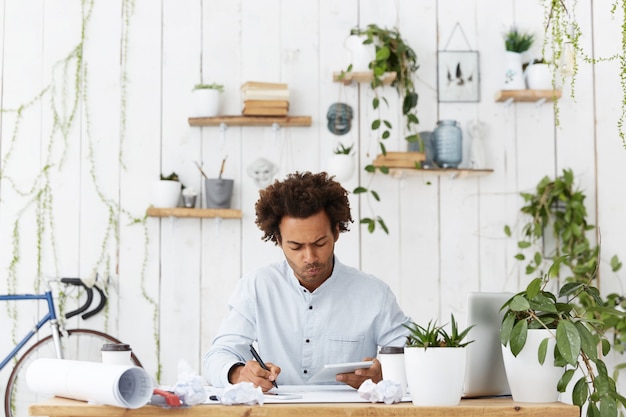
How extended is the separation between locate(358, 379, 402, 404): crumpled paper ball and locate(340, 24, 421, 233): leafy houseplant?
2147 millimetres

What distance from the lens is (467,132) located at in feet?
14.2

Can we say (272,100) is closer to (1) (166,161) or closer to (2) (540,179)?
(1) (166,161)

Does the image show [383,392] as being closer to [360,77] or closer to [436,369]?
[436,369]

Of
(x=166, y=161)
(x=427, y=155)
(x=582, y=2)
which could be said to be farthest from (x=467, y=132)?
(x=166, y=161)

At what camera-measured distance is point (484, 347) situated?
6.89 ft

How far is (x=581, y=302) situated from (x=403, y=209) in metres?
0.94

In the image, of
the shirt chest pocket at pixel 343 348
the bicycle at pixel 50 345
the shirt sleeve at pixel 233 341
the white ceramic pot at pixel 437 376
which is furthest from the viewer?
the bicycle at pixel 50 345

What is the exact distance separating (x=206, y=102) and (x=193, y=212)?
53 centimetres

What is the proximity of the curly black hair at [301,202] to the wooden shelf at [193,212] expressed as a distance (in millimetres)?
1120

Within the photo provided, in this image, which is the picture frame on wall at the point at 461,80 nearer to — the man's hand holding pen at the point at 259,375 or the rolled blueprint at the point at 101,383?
the man's hand holding pen at the point at 259,375

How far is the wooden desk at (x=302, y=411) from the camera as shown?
183 centimetres

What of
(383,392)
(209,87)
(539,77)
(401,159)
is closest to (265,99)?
(209,87)

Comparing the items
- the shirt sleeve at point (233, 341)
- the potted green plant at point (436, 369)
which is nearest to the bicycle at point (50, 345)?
the shirt sleeve at point (233, 341)

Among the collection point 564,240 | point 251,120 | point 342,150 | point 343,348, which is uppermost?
point 251,120
